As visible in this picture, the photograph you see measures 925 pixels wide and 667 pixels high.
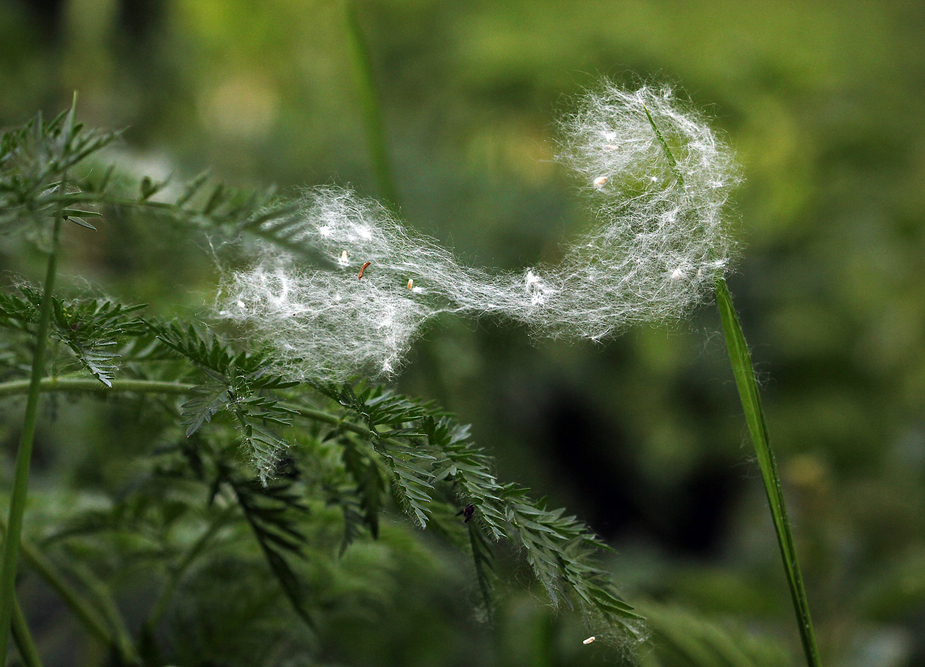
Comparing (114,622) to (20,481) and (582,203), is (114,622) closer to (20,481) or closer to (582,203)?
(20,481)

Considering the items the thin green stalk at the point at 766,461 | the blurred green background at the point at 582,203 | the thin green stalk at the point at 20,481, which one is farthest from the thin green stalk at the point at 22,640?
the blurred green background at the point at 582,203

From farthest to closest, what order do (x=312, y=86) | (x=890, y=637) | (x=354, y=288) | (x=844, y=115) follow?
(x=312, y=86) < (x=844, y=115) < (x=890, y=637) < (x=354, y=288)

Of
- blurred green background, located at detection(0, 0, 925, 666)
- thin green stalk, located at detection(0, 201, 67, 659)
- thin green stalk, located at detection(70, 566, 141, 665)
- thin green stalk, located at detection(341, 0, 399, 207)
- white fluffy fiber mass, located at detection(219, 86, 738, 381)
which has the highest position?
blurred green background, located at detection(0, 0, 925, 666)

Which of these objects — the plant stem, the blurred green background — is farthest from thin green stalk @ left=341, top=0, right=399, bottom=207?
the blurred green background

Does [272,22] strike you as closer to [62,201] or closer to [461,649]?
[461,649]

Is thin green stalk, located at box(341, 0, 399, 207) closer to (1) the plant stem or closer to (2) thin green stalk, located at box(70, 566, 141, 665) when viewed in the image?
(1) the plant stem

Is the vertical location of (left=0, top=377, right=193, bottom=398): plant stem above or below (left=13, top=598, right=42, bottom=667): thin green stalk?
above

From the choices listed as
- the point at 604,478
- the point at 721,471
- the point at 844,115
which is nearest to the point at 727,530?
the point at 721,471
